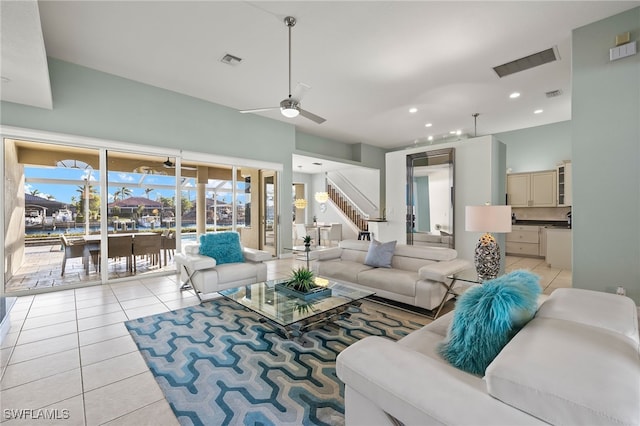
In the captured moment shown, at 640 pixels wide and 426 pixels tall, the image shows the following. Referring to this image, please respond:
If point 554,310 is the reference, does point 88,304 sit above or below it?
below

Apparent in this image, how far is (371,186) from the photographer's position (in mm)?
11289

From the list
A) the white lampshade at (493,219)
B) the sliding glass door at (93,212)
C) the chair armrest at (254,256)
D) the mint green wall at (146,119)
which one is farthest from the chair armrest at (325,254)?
the sliding glass door at (93,212)

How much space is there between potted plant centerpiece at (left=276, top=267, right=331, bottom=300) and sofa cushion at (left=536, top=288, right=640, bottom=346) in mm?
1937

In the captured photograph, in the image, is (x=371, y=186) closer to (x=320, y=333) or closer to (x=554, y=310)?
(x=320, y=333)

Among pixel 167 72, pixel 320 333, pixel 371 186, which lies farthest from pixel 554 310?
pixel 371 186

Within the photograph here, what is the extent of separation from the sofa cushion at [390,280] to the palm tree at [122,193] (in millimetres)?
4420

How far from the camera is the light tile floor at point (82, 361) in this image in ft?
5.75

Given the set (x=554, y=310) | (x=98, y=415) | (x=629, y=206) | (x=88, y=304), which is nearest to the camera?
(x=554, y=310)

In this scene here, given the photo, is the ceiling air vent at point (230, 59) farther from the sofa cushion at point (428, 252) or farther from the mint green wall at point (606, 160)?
the mint green wall at point (606, 160)

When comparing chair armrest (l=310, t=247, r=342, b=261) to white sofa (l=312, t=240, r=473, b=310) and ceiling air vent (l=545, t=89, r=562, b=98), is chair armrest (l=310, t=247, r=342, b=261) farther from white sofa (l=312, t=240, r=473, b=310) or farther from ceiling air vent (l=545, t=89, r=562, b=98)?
ceiling air vent (l=545, t=89, r=562, b=98)

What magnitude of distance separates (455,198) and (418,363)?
196 inches

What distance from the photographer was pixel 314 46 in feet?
12.6

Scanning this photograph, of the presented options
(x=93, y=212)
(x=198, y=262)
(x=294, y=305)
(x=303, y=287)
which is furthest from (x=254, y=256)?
(x=93, y=212)

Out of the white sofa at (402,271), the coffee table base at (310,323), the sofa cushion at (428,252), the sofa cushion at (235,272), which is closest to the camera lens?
the coffee table base at (310,323)
